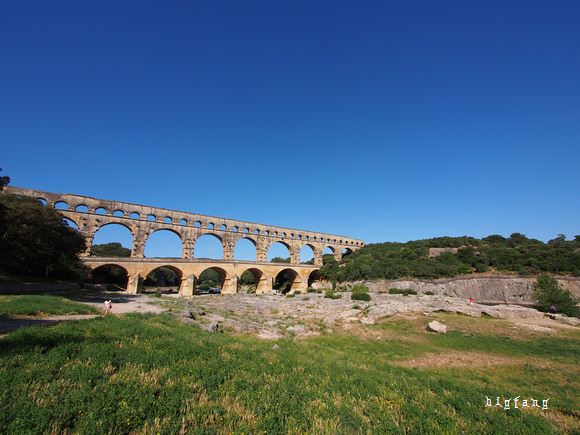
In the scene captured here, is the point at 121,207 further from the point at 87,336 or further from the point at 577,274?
the point at 577,274

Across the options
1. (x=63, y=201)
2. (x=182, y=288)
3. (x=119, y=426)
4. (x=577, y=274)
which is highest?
(x=63, y=201)

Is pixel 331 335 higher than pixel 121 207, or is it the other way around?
pixel 121 207

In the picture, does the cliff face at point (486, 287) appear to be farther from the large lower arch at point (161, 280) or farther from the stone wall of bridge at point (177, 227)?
the large lower arch at point (161, 280)

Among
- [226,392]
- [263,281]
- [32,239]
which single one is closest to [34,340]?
[226,392]

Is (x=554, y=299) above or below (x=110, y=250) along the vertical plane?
below

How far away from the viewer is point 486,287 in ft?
104

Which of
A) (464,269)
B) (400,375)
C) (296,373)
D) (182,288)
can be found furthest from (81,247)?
(464,269)

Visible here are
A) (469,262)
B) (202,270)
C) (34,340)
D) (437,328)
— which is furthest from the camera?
(469,262)

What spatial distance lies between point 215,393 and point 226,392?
19 cm

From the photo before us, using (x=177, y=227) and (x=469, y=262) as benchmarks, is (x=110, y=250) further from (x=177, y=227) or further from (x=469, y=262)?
(x=469, y=262)

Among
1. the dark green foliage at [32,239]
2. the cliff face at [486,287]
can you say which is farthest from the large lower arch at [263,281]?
the dark green foliage at [32,239]

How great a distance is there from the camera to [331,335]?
13672 millimetres

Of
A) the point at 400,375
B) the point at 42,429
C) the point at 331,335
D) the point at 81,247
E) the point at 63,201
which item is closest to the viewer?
the point at 42,429

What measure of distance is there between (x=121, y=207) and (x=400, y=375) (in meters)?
39.7
